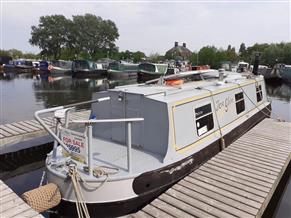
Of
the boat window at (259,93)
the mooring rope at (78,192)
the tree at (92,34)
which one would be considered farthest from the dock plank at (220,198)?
the tree at (92,34)

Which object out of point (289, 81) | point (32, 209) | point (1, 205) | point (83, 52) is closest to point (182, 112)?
point (32, 209)

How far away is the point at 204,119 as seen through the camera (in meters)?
7.09

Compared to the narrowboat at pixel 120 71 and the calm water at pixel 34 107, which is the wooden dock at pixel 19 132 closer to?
the calm water at pixel 34 107

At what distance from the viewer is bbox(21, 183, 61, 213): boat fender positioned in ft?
15.8

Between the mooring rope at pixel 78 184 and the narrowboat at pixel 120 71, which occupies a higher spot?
the narrowboat at pixel 120 71

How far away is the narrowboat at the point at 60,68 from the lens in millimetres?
47406

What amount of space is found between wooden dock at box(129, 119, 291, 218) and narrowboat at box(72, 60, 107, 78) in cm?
3715

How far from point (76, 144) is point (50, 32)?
213ft

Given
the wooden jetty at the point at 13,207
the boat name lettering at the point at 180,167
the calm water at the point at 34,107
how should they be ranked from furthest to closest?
the calm water at the point at 34,107
the boat name lettering at the point at 180,167
the wooden jetty at the point at 13,207

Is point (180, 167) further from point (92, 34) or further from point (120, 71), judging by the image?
point (92, 34)

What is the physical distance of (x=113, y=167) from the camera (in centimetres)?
543

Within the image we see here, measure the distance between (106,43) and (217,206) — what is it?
68.1 m

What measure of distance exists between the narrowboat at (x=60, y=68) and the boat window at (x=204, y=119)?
1689 inches

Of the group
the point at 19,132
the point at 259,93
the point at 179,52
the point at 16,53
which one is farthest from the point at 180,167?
the point at 16,53
